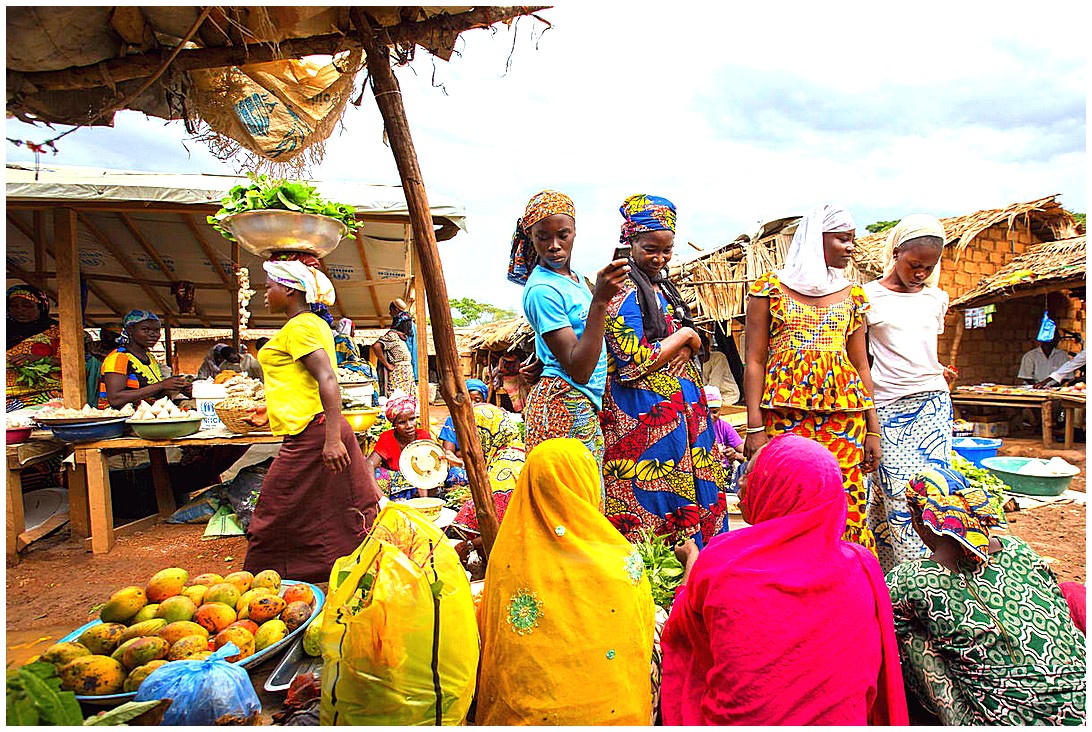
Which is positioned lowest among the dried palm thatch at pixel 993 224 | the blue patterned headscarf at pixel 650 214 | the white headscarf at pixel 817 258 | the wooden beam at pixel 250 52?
the white headscarf at pixel 817 258

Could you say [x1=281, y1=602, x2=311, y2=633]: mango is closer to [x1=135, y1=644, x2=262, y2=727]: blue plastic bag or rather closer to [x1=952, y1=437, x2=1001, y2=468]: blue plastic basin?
[x1=135, y1=644, x2=262, y2=727]: blue plastic bag

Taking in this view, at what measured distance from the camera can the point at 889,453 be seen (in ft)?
9.89

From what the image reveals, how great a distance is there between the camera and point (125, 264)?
807 centimetres

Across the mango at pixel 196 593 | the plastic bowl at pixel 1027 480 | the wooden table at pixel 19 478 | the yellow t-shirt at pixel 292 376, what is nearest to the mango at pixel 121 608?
the mango at pixel 196 593

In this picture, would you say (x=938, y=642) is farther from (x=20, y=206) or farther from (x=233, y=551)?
(x=20, y=206)

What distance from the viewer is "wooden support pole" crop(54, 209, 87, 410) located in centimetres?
544

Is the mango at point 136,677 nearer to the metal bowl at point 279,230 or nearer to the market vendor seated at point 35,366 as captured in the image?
the metal bowl at point 279,230

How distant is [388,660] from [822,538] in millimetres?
1191

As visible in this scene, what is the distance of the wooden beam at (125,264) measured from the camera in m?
6.97

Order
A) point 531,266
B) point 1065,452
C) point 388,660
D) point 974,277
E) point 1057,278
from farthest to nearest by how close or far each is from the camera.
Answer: point 974,277 → point 1057,278 → point 1065,452 → point 531,266 → point 388,660

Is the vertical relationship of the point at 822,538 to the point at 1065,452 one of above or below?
above

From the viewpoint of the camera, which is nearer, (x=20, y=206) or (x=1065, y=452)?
(x=20, y=206)

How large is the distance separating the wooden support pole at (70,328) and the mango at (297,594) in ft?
14.6

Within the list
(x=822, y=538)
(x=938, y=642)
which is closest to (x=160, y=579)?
(x=822, y=538)
